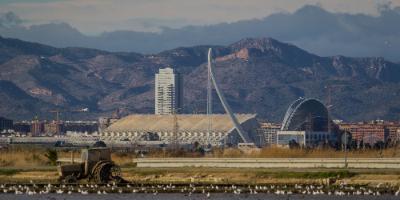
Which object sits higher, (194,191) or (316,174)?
(316,174)

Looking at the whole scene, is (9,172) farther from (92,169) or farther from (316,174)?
(316,174)

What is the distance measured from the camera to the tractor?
224 ft

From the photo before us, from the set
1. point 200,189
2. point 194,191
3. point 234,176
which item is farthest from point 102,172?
point 234,176

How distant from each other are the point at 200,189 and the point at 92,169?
8309mm

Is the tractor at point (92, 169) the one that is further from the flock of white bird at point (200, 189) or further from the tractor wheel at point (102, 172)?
the flock of white bird at point (200, 189)

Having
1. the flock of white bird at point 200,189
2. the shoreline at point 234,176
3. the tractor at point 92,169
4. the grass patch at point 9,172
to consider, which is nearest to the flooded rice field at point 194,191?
the flock of white bird at point 200,189

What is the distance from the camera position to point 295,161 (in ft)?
264

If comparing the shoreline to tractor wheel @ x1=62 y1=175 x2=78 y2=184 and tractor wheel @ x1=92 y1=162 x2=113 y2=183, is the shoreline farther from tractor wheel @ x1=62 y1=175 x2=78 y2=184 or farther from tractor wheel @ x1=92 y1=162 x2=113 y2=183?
tractor wheel @ x1=92 y1=162 x2=113 y2=183

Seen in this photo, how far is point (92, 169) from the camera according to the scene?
68.8m

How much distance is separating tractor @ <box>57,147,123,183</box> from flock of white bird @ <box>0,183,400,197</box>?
1.73 meters

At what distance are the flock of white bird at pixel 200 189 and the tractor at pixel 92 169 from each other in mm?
1731

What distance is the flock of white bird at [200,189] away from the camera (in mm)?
60094

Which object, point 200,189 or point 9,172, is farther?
point 9,172

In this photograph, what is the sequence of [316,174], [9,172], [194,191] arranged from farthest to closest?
[9,172], [316,174], [194,191]
